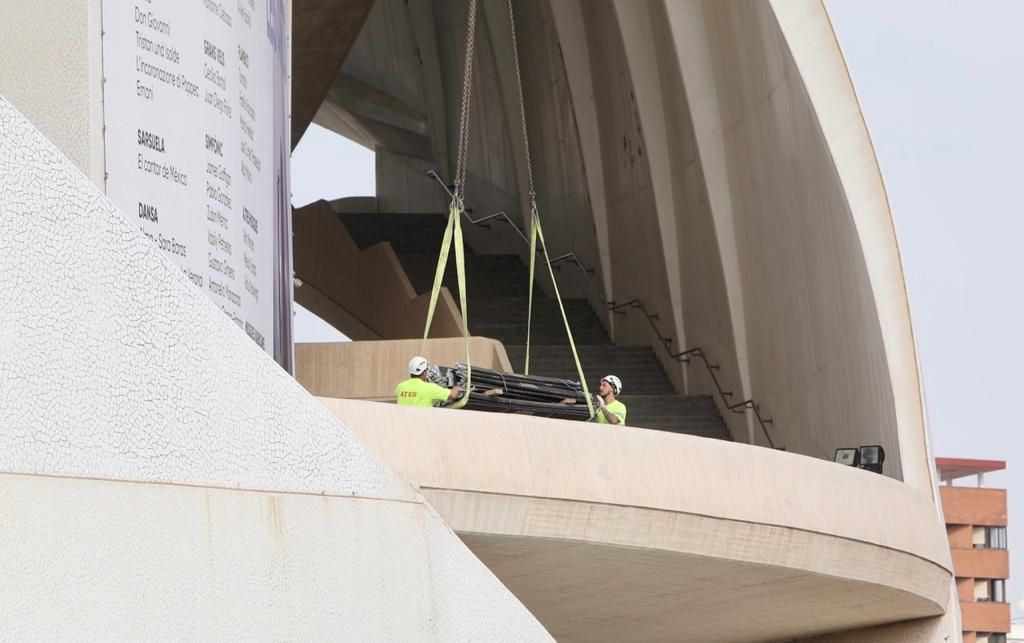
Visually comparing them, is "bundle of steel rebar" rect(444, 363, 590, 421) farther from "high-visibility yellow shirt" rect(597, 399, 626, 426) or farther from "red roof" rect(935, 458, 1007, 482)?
"red roof" rect(935, 458, 1007, 482)

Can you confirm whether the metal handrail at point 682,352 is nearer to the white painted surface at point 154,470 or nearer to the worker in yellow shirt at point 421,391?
the worker in yellow shirt at point 421,391

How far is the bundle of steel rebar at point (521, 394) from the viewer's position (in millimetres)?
11688

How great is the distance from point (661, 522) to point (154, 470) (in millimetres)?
6953

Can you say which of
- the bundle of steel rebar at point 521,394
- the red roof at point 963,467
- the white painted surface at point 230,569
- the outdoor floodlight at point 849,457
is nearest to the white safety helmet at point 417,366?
the bundle of steel rebar at point 521,394

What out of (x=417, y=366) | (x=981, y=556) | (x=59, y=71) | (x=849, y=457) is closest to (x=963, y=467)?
(x=981, y=556)

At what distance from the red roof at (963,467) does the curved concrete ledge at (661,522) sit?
46.7m

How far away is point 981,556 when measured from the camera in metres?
52.9

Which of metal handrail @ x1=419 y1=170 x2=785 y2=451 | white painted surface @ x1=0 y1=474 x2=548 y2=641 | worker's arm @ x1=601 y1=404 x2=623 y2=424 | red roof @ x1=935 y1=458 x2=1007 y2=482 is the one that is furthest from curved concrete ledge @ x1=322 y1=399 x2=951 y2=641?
red roof @ x1=935 y1=458 x2=1007 y2=482

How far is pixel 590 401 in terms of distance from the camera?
1220 centimetres

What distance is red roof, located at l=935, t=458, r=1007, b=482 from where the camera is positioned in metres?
58.8

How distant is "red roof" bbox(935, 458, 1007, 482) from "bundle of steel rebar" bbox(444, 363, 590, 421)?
161ft

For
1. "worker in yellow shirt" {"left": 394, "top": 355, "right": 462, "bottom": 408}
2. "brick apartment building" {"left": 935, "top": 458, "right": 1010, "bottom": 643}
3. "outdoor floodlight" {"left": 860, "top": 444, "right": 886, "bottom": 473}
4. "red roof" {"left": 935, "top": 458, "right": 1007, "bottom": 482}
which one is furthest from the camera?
"red roof" {"left": 935, "top": 458, "right": 1007, "bottom": 482}

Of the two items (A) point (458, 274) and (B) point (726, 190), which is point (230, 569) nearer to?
(A) point (458, 274)

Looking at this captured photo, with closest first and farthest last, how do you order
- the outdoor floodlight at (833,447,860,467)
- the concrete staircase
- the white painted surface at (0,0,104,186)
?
1. the white painted surface at (0,0,104,186)
2. the outdoor floodlight at (833,447,860,467)
3. the concrete staircase
